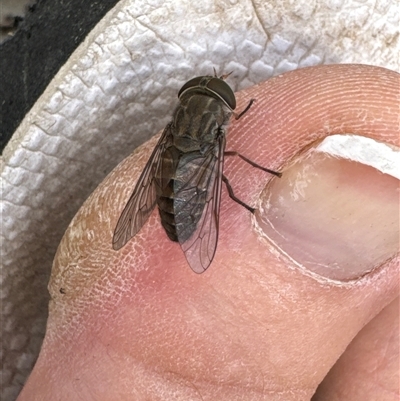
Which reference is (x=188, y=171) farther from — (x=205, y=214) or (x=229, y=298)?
(x=229, y=298)

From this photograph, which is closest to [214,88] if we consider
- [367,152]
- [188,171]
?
[188,171]

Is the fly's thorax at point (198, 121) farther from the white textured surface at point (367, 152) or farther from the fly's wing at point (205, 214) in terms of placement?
the white textured surface at point (367, 152)

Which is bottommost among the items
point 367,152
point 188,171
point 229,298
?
point 229,298

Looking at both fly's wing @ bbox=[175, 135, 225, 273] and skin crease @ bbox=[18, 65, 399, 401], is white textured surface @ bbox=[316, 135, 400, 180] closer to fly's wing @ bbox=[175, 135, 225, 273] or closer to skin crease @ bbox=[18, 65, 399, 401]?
skin crease @ bbox=[18, 65, 399, 401]

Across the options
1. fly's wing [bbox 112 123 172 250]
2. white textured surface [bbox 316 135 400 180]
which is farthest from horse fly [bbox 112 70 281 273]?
white textured surface [bbox 316 135 400 180]

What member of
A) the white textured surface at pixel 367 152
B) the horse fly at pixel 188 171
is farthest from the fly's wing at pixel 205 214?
the white textured surface at pixel 367 152

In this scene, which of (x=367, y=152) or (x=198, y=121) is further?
(x=198, y=121)

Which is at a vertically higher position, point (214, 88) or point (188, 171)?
point (214, 88)
